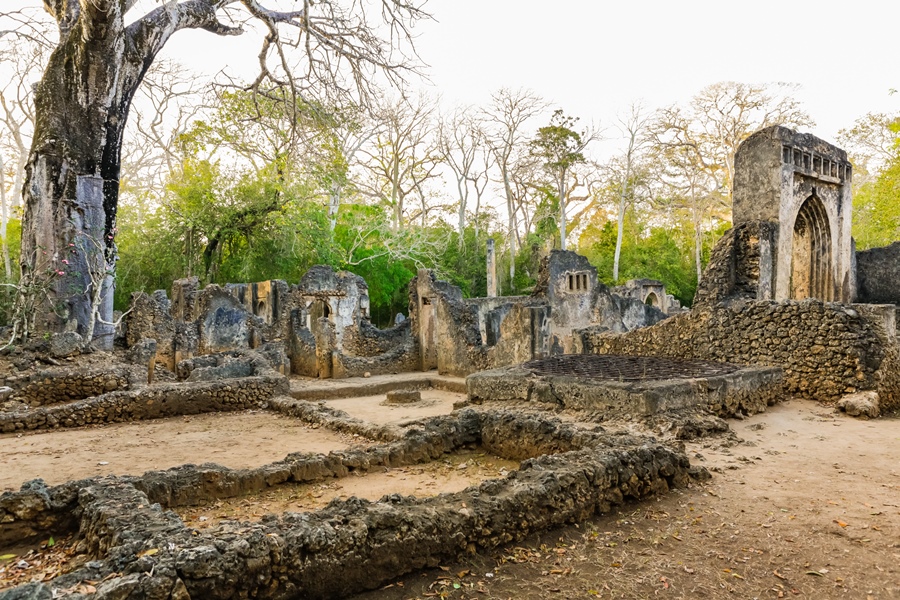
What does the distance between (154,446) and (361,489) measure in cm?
355

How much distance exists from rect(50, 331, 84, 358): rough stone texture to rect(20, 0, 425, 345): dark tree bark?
618 mm

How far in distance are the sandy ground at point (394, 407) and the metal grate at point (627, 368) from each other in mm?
1954

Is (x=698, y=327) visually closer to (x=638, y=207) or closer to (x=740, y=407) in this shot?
(x=740, y=407)

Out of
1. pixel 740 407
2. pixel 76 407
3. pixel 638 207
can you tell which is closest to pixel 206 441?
pixel 76 407

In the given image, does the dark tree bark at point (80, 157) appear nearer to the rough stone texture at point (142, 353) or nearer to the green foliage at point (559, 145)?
the rough stone texture at point (142, 353)

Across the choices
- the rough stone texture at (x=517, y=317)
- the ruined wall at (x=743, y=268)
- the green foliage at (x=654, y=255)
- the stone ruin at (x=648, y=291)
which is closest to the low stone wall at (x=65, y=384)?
the rough stone texture at (x=517, y=317)

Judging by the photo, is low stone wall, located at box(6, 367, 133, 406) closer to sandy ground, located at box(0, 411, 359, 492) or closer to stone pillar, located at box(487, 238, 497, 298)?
sandy ground, located at box(0, 411, 359, 492)

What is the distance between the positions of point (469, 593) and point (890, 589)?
85.1 inches

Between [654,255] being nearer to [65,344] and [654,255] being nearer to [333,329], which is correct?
[333,329]

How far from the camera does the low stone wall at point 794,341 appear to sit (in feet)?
27.2

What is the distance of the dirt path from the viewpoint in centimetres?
299

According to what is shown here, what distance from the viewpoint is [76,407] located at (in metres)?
8.45

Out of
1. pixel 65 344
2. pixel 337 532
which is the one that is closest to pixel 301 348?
pixel 65 344

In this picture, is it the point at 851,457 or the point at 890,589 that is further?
the point at 851,457
